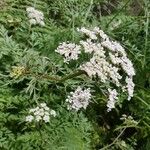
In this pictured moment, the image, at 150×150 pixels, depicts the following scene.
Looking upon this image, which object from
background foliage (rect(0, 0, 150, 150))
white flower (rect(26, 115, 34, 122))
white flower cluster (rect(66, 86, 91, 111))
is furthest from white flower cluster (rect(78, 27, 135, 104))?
white flower (rect(26, 115, 34, 122))

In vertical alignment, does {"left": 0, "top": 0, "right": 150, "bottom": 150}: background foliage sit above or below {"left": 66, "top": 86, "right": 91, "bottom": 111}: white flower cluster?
below

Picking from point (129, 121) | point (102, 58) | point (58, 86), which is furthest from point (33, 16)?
point (129, 121)

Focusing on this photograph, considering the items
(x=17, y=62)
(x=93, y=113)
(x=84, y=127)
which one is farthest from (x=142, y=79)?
(x=17, y=62)

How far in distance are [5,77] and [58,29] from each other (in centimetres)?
100

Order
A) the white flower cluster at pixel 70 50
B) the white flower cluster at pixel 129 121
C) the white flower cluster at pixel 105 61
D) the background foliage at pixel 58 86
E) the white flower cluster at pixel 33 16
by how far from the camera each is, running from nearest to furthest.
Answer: the white flower cluster at pixel 105 61 → the white flower cluster at pixel 70 50 → the background foliage at pixel 58 86 → the white flower cluster at pixel 33 16 → the white flower cluster at pixel 129 121

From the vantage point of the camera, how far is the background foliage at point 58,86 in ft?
11.0

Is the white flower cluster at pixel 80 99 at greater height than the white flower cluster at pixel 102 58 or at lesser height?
lesser

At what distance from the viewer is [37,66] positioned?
351 centimetres

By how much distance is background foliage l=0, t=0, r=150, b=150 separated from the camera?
3345 mm

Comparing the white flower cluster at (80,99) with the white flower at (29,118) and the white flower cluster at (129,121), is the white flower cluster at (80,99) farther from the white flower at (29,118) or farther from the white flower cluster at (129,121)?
the white flower cluster at (129,121)

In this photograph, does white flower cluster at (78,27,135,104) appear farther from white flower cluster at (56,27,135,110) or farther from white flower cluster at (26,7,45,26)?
white flower cluster at (26,7,45,26)

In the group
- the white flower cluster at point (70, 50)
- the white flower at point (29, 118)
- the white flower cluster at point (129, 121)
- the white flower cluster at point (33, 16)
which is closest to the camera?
the white flower at point (29, 118)

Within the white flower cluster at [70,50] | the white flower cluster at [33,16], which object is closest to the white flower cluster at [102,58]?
the white flower cluster at [70,50]

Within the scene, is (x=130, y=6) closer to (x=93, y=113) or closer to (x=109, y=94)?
(x=93, y=113)
